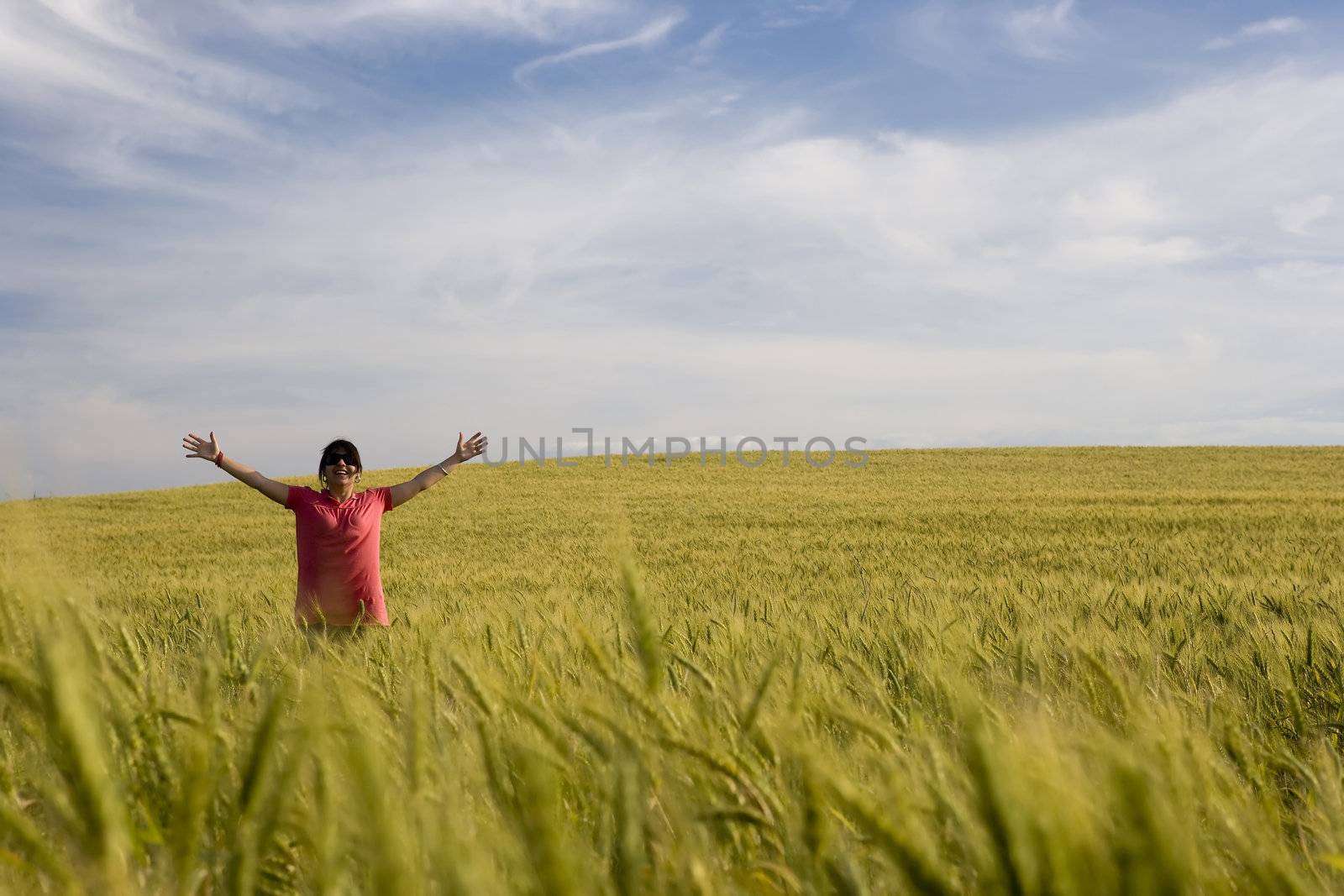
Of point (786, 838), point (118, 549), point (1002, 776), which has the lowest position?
point (118, 549)

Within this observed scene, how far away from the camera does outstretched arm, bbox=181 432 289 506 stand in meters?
4.30

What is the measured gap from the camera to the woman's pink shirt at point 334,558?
4480 millimetres

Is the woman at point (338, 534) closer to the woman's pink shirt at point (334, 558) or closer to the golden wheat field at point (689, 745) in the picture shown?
the woman's pink shirt at point (334, 558)

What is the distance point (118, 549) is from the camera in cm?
1454

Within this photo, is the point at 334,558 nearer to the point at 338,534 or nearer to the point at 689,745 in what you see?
the point at 338,534

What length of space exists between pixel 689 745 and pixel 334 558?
3837mm

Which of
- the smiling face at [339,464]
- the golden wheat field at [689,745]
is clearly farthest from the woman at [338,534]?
the golden wheat field at [689,745]

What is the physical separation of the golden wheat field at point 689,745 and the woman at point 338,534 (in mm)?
441

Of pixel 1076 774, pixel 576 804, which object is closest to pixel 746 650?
pixel 576 804

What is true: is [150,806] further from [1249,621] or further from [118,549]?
[118,549]

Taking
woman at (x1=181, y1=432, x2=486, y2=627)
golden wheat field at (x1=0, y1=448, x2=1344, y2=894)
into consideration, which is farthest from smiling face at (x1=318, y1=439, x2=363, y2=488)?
golden wheat field at (x1=0, y1=448, x2=1344, y2=894)

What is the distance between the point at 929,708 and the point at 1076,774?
4.29ft

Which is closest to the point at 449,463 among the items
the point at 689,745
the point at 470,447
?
the point at 470,447

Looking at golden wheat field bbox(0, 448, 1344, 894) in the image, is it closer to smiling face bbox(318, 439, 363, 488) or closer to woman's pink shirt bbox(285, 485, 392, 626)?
woman's pink shirt bbox(285, 485, 392, 626)
